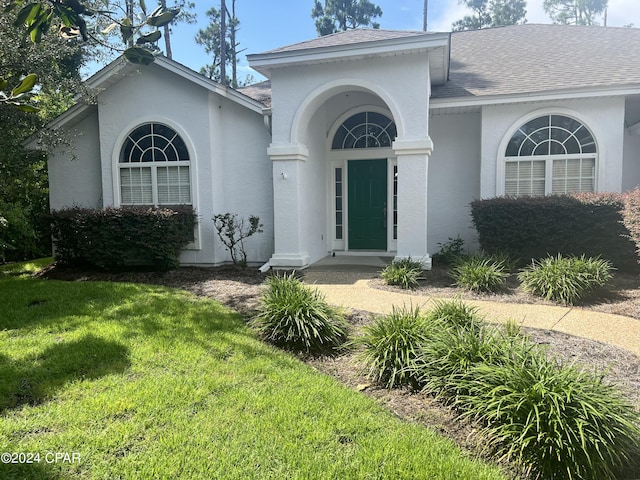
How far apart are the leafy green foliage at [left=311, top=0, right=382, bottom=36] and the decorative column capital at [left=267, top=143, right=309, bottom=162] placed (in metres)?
29.0

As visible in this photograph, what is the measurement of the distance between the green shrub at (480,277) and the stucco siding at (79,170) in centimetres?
900

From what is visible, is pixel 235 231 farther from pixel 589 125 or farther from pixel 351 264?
pixel 589 125

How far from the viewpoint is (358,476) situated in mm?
2453

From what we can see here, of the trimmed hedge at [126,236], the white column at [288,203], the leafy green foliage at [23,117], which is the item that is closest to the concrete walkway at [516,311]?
the white column at [288,203]

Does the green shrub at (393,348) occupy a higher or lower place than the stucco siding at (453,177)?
lower

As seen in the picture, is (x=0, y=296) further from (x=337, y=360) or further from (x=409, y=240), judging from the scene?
(x=409, y=240)

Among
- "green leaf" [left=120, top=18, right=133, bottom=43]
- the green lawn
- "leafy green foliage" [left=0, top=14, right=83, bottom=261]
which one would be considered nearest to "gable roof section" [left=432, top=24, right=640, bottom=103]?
"green leaf" [left=120, top=18, right=133, bottom=43]

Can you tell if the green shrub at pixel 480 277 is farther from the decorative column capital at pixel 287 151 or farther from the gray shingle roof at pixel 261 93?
the gray shingle roof at pixel 261 93

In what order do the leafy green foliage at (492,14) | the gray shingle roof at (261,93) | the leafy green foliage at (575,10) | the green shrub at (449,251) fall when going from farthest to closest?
the leafy green foliage at (575,10) → the leafy green foliage at (492,14) → the gray shingle roof at (261,93) → the green shrub at (449,251)

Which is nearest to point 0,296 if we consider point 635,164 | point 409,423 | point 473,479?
point 409,423

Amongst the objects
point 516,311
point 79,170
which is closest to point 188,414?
point 516,311

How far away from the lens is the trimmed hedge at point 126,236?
8695 mm

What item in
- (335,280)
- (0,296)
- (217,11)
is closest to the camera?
(0,296)

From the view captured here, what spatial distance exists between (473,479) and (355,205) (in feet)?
28.5
